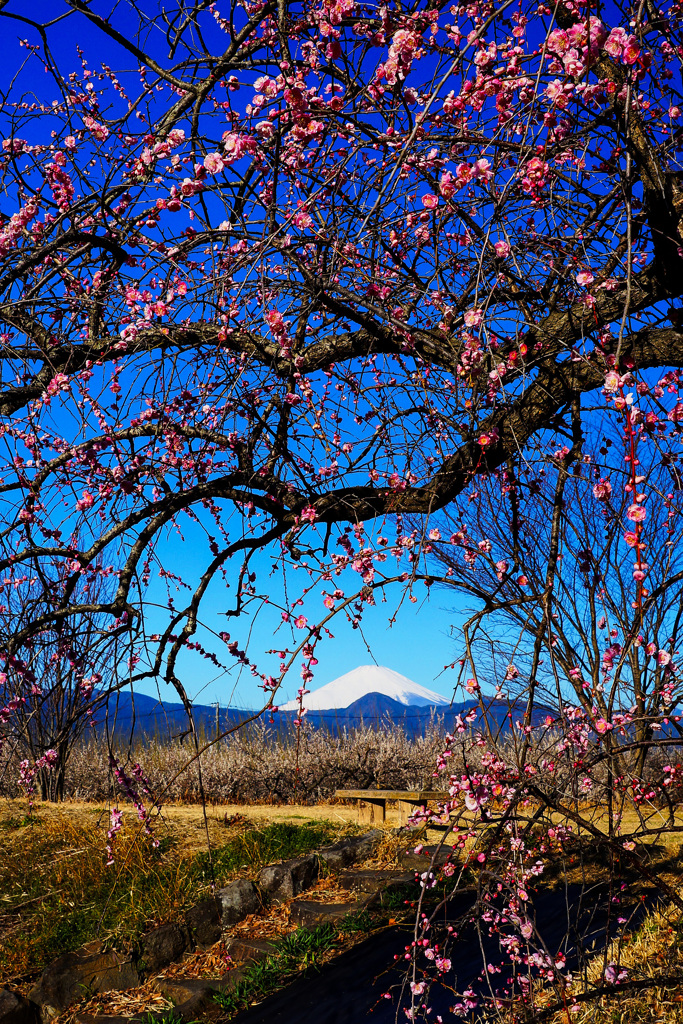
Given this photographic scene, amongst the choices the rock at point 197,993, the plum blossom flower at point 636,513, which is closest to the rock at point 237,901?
the rock at point 197,993

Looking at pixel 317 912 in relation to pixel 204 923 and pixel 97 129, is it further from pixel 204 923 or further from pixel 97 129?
pixel 97 129

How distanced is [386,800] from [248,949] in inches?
153

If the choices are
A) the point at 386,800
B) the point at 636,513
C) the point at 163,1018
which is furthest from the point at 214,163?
the point at 386,800

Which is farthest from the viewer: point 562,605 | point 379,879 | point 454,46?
point 562,605

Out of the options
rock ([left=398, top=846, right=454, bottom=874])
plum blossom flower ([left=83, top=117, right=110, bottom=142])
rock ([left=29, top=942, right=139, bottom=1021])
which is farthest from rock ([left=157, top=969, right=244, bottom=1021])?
plum blossom flower ([left=83, top=117, right=110, bottom=142])

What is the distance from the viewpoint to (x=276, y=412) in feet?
11.1

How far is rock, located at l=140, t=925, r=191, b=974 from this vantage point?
5.16 meters

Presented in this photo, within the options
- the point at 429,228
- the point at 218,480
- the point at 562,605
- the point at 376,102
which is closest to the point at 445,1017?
the point at 218,480

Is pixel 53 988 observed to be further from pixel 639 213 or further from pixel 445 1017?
pixel 639 213

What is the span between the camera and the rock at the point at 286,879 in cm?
627

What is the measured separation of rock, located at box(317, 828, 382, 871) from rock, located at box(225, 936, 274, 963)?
1.65m

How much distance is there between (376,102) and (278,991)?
5.35 meters

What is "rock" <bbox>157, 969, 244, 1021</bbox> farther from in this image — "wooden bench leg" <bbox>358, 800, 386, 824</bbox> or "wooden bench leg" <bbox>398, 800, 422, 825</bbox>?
"wooden bench leg" <bbox>358, 800, 386, 824</bbox>

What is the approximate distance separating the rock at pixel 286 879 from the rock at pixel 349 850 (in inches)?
19.9
